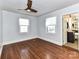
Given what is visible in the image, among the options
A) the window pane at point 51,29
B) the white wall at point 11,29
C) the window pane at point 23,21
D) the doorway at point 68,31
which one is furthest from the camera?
the window pane at point 23,21

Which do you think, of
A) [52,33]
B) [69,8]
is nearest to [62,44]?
[52,33]

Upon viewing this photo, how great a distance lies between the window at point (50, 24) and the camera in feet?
20.5

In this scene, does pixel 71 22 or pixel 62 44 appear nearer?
pixel 62 44

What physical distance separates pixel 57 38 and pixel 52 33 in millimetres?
769

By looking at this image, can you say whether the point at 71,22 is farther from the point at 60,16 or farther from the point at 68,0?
the point at 68,0

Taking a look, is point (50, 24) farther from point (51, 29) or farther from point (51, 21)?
point (51, 29)

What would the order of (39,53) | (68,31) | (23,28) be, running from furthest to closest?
1. (23,28)
2. (68,31)
3. (39,53)

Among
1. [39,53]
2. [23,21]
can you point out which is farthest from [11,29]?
[39,53]

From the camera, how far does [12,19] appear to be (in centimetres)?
631

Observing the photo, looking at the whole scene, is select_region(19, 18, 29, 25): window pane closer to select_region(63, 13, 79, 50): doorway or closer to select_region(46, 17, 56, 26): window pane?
select_region(46, 17, 56, 26): window pane

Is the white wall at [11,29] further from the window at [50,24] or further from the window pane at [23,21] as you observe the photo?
the window at [50,24]

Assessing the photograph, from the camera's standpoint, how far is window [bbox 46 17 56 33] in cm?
626

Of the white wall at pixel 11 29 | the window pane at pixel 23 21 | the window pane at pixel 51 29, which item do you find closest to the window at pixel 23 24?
the window pane at pixel 23 21

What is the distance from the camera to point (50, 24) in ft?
22.1
